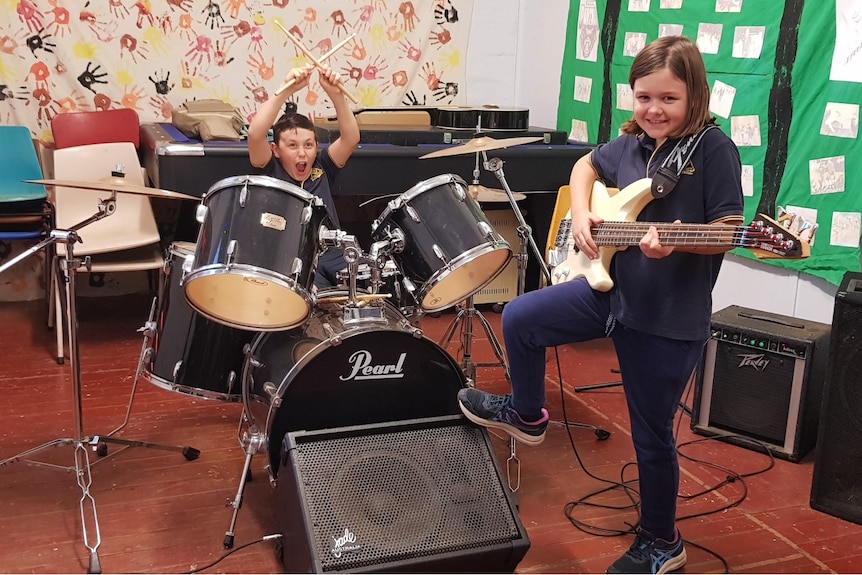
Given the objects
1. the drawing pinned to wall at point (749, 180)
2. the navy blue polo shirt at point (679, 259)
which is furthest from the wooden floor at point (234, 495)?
the drawing pinned to wall at point (749, 180)

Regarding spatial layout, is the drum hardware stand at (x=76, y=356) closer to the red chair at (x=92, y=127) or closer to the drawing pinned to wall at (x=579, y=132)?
the red chair at (x=92, y=127)

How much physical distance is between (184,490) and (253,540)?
39 cm

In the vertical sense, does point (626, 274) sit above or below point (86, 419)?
above

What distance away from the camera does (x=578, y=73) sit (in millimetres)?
4641

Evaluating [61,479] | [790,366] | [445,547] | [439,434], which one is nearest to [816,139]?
[790,366]

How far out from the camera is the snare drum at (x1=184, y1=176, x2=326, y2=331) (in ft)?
7.20

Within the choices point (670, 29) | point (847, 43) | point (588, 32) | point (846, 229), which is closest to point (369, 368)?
point (846, 229)

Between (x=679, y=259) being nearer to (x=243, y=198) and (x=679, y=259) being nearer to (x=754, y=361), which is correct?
(x=243, y=198)

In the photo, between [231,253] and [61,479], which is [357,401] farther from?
[61,479]

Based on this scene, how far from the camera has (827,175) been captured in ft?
10.5

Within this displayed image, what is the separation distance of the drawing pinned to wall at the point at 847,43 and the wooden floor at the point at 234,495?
144cm

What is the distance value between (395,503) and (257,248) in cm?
75

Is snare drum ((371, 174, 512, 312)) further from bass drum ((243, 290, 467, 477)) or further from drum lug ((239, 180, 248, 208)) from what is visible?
drum lug ((239, 180, 248, 208))

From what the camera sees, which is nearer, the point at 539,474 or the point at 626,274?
the point at 626,274
